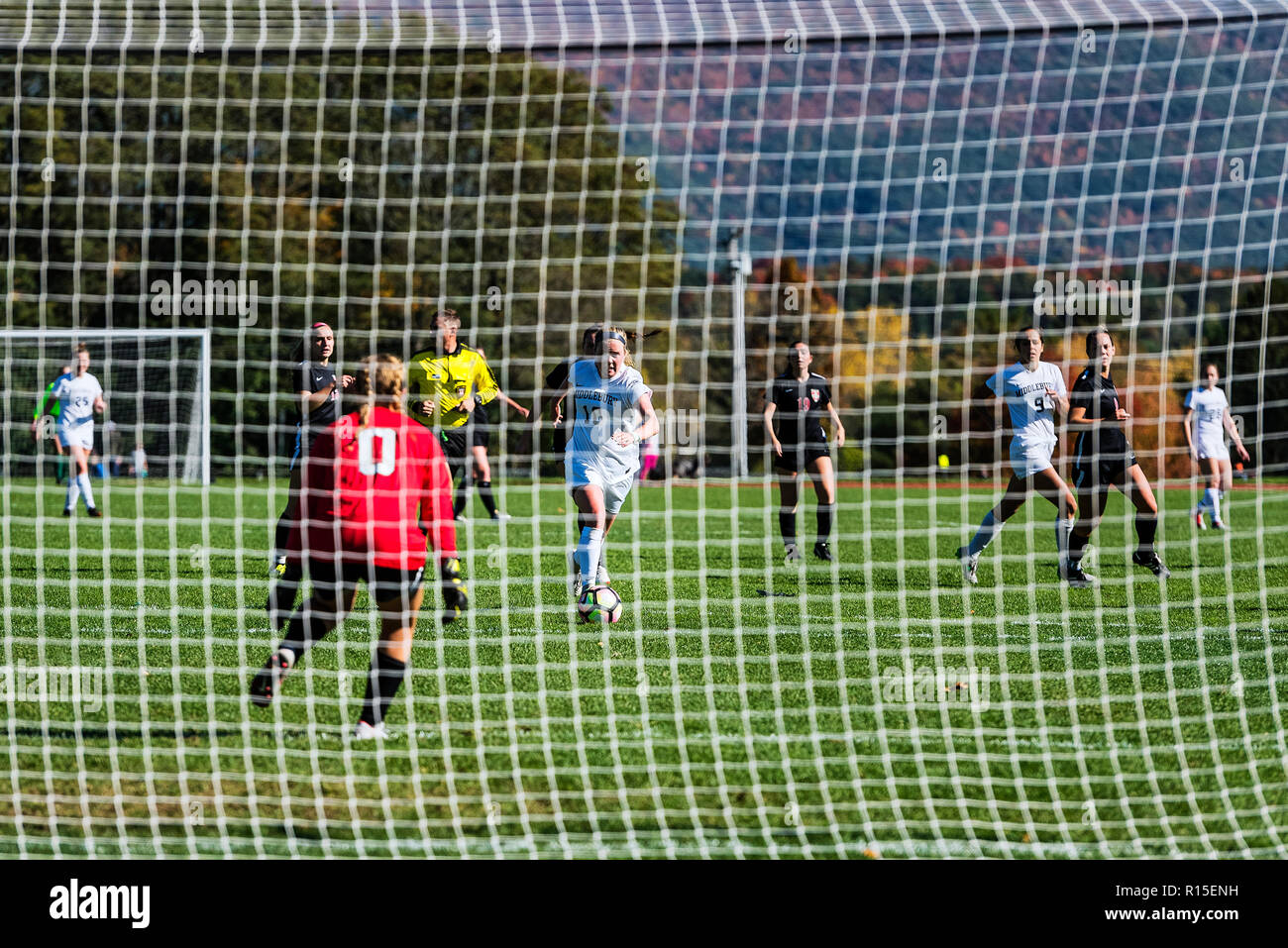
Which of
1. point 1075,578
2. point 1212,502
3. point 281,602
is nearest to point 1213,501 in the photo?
point 1212,502

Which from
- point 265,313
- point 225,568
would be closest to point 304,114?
point 265,313

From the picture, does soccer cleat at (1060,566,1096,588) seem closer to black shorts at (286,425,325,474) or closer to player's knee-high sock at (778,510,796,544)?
player's knee-high sock at (778,510,796,544)

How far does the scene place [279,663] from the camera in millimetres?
5520

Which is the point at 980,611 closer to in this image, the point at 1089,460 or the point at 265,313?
the point at 1089,460

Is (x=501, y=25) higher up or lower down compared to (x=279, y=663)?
higher up

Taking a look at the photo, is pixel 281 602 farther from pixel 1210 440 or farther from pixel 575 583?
pixel 1210 440

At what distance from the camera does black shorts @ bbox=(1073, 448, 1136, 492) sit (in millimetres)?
9781

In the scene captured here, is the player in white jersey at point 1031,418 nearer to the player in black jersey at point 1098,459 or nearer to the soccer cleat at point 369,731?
the player in black jersey at point 1098,459

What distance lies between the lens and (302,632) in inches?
227

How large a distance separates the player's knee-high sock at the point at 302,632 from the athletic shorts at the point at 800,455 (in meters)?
5.82

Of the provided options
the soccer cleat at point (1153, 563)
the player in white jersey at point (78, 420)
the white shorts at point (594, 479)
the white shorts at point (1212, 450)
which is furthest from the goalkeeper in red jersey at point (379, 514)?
the white shorts at point (1212, 450)

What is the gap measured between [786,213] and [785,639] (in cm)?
275

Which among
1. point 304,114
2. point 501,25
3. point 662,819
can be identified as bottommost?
point 662,819

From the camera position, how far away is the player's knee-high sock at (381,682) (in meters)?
5.55
